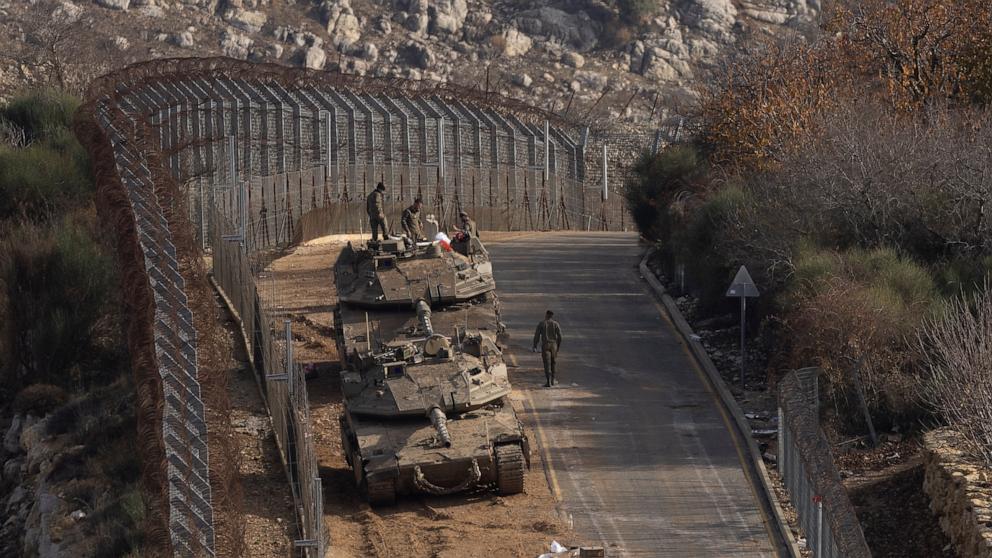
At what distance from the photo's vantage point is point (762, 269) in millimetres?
34062

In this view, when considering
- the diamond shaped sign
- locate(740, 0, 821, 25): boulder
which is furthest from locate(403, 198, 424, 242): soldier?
locate(740, 0, 821, 25): boulder

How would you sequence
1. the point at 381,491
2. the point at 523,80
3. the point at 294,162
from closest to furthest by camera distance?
the point at 381,491 → the point at 294,162 → the point at 523,80

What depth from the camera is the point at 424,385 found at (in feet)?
84.8

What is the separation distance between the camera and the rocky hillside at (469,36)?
82000 millimetres

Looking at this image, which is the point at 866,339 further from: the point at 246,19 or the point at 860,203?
the point at 246,19

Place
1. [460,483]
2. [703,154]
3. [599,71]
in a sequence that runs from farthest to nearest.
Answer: [599,71], [703,154], [460,483]

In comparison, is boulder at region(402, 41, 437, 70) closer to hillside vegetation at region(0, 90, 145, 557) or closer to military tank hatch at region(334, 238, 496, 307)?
hillside vegetation at region(0, 90, 145, 557)

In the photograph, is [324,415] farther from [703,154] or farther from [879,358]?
[703,154]

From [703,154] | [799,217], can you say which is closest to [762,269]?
[799,217]

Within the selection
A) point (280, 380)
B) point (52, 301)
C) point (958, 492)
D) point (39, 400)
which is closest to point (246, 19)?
point (52, 301)

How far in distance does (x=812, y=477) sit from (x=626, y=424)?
7.36m

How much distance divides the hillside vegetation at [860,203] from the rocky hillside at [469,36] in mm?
33928

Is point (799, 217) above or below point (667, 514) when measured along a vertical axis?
above

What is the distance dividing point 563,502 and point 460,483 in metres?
1.93
